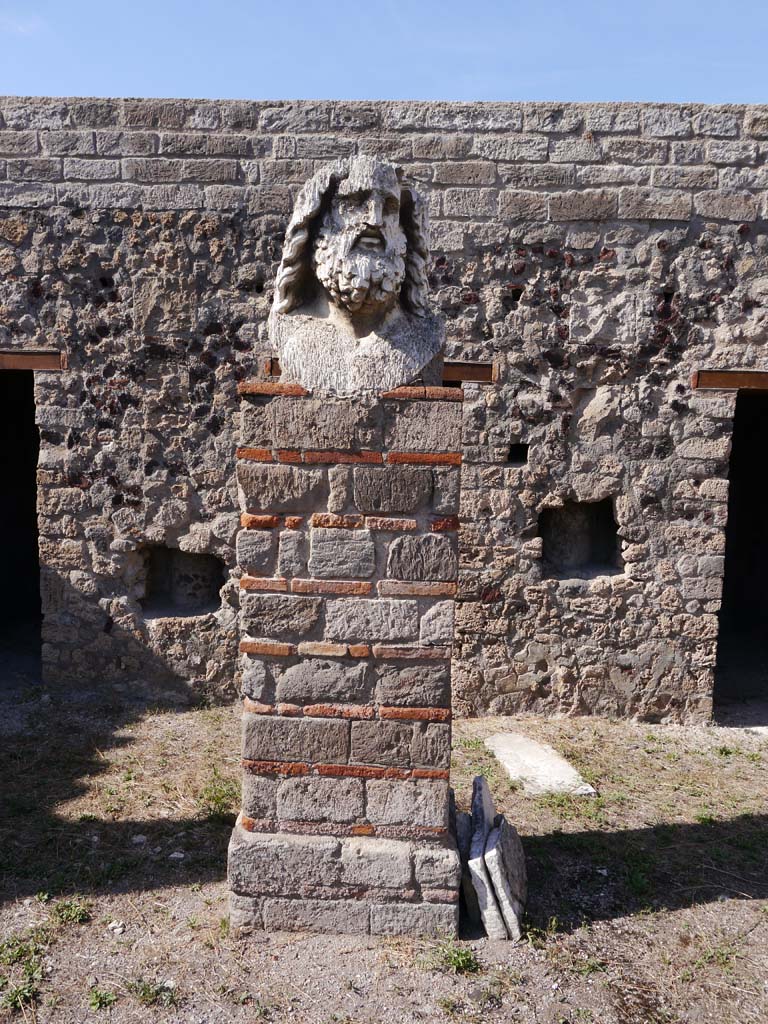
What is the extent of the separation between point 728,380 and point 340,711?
354cm

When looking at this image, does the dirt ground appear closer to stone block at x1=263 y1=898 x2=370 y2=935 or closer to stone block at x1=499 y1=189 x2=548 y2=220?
stone block at x1=263 y1=898 x2=370 y2=935

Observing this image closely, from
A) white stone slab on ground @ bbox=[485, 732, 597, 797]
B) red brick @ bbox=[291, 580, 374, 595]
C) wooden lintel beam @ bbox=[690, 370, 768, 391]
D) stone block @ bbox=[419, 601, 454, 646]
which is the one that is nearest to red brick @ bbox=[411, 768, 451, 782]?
stone block @ bbox=[419, 601, 454, 646]

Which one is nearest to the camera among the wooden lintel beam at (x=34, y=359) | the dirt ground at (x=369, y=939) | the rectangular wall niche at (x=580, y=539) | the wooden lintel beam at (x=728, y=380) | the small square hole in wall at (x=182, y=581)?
the dirt ground at (x=369, y=939)

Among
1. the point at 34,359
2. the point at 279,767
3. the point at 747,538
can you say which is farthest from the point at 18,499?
the point at 747,538

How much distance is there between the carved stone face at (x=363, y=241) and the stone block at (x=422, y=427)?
0.43 metres

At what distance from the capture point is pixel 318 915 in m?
2.83

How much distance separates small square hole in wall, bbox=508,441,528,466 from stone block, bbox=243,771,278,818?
9.41 feet

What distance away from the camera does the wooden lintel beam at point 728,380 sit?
15.9 ft

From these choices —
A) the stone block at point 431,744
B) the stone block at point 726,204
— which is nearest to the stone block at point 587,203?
the stone block at point 726,204

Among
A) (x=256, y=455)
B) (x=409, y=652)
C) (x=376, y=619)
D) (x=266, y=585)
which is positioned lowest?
(x=409, y=652)

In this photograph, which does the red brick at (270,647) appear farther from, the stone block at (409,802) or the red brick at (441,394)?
the red brick at (441,394)

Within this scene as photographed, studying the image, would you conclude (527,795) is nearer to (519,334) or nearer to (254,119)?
(519,334)

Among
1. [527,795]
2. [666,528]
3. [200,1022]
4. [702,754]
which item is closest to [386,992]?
[200,1022]

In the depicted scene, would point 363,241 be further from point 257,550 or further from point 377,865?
point 377,865
